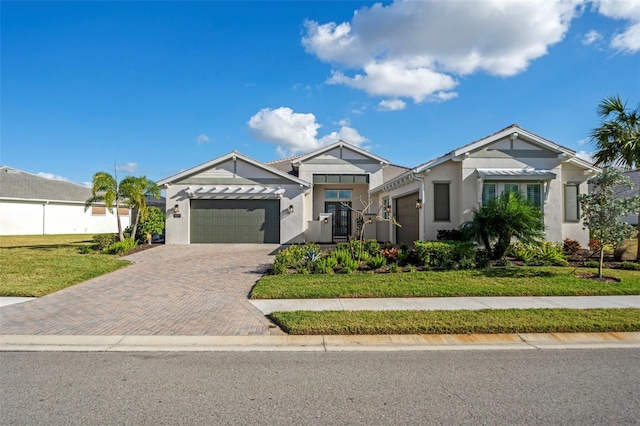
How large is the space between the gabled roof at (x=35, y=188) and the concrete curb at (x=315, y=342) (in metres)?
27.6

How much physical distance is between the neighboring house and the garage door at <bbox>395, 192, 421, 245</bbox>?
67.4 feet

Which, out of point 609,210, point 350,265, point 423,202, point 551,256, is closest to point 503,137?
point 423,202

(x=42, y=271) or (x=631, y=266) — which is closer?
(x=42, y=271)

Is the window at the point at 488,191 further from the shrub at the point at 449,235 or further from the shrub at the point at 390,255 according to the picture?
the shrub at the point at 390,255

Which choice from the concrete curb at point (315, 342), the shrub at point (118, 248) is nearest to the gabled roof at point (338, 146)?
the shrub at point (118, 248)

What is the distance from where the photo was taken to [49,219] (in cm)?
2905

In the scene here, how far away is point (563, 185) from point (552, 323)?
11462mm

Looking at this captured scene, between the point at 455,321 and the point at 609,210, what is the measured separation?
6721mm

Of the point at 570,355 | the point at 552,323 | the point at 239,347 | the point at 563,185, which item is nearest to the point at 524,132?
the point at 563,185

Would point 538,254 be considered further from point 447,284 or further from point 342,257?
point 342,257

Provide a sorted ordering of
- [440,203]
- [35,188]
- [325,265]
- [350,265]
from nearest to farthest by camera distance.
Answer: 1. [325,265]
2. [350,265]
3. [440,203]
4. [35,188]

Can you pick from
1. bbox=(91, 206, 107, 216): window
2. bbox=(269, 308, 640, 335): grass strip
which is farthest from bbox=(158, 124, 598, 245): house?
bbox=(91, 206, 107, 216): window

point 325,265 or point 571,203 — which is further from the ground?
point 571,203

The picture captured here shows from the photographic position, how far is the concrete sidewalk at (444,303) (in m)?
7.46
